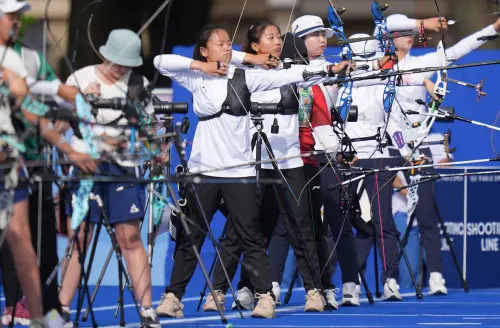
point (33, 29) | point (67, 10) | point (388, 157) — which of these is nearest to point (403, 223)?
point (388, 157)

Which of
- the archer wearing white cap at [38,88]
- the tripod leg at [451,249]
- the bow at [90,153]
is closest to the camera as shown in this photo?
the archer wearing white cap at [38,88]

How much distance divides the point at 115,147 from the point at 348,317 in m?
2.49

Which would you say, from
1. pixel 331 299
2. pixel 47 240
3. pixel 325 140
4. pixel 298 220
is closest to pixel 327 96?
pixel 325 140

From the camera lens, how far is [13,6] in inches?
256

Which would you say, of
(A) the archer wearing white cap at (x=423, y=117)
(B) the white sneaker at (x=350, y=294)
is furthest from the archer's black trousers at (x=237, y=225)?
(A) the archer wearing white cap at (x=423, y=117)

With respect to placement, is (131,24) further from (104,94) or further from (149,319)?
(149,319)

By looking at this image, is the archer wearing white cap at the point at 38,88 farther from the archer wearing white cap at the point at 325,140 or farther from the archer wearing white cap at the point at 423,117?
the archer wearing white cap at the point at 423,117

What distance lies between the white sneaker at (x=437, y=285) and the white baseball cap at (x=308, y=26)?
247 centimetres

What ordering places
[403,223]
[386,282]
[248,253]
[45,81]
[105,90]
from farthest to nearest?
[403,223], [386,282], [248,253], [105,90], [45,81]

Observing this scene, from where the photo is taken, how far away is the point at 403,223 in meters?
11.5

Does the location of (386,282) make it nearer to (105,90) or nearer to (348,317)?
(348,317)

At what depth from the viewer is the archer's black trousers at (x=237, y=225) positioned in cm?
827

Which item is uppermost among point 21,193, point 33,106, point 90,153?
point 33,106

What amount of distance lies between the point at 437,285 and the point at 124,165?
13.8 ft
